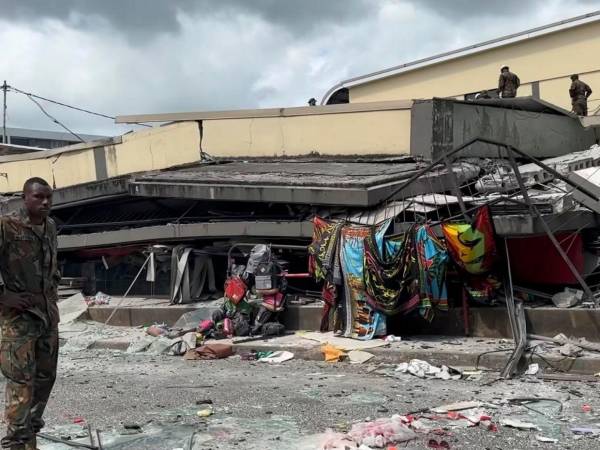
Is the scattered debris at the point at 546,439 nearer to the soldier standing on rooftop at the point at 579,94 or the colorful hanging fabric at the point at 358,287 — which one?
the colorful hanging fabric at the point at 358,287

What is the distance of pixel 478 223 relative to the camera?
8.29 m

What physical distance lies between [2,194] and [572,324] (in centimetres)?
1576

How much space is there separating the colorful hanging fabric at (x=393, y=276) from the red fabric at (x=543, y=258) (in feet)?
5.70

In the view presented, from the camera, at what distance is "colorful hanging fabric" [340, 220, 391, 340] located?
343 inches

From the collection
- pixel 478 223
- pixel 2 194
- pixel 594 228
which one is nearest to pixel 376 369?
pixel 478 223

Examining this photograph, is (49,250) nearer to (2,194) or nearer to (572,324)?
(572,324)

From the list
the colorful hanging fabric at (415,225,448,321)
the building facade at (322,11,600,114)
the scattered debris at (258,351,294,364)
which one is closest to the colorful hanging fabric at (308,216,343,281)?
the colorful hanging fabric at (415,225,448,321)

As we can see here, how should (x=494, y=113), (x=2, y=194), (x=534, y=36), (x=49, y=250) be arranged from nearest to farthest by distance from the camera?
(x=49, y=250), (x=494, y=113), (x=2, y=194), (x=534, y=36)

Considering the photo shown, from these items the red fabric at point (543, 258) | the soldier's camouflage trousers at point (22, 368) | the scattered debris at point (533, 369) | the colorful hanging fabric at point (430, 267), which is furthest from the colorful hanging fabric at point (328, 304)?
the soldier's camouflage trousers at point (22, 368)

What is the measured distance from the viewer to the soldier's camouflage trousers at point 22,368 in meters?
4.02

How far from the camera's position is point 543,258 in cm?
917

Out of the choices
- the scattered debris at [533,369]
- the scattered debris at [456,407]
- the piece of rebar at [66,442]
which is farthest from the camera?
the scattered debris at [533,369]

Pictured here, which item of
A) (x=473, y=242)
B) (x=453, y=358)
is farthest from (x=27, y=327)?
(x=473, y=242)

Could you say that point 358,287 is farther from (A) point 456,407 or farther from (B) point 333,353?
(A) point 456,407
